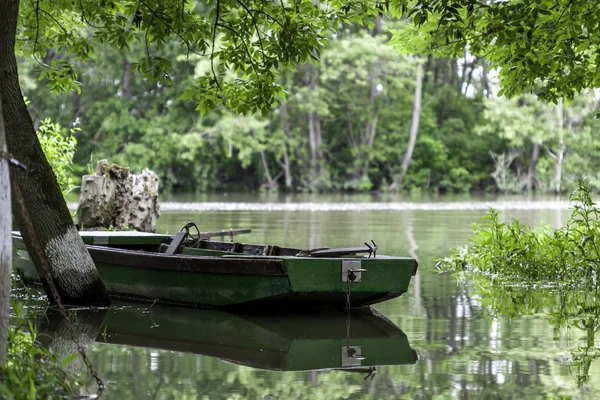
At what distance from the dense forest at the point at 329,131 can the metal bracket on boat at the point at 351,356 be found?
4269cm

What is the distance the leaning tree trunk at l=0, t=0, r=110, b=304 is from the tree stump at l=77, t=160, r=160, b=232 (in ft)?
25.8

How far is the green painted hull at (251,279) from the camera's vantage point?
400 inches

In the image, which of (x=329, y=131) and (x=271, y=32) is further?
(x=329, y=131)

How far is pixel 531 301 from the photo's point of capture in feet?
37.9

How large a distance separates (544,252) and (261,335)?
5.62 meters

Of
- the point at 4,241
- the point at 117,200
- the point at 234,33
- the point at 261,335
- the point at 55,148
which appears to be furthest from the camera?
the point at 117,200

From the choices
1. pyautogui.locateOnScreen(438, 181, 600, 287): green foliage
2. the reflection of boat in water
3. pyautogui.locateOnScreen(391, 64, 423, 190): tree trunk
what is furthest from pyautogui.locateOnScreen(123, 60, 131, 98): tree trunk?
the reflection of boat in water

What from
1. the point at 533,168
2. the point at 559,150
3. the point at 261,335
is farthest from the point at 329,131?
the point at 261,335

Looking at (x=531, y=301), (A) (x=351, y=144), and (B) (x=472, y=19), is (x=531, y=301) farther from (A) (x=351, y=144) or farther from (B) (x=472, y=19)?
(A) (x=351, y=144)

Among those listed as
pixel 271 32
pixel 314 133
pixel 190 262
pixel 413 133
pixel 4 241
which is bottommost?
pixel 190 262

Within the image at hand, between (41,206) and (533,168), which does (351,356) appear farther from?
(533,168)

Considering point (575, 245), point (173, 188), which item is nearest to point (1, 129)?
point (575, 245)

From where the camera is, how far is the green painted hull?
400 inches

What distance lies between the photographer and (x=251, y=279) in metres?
10.5
